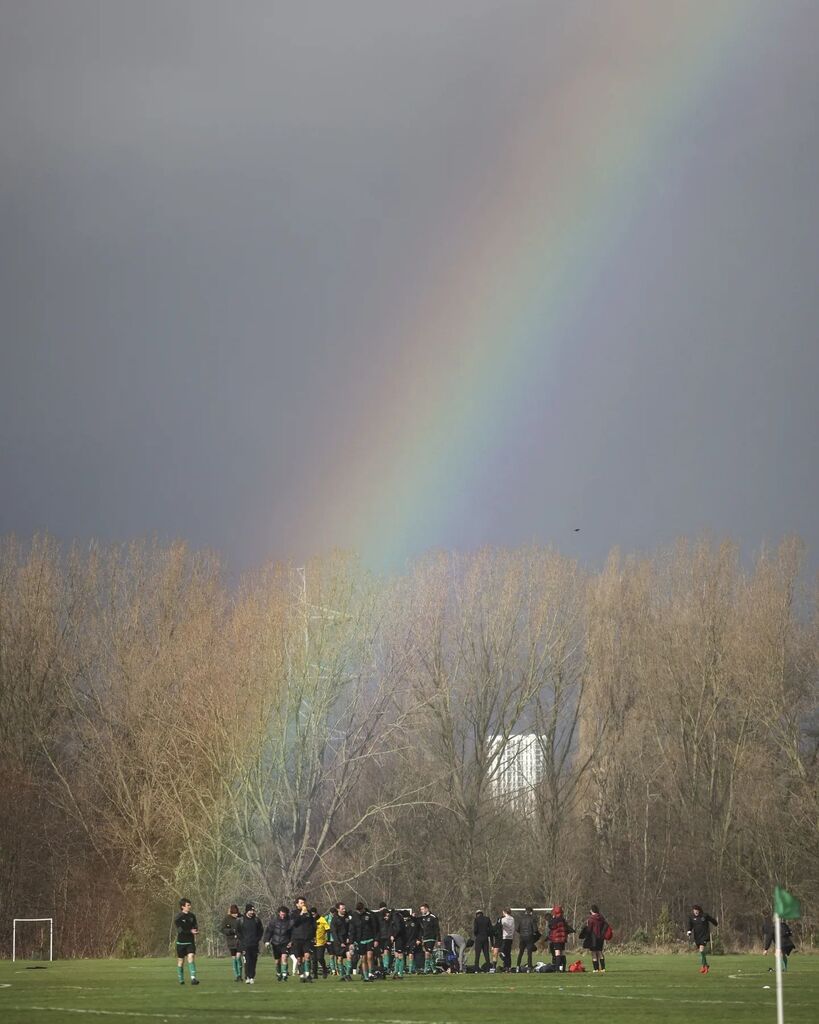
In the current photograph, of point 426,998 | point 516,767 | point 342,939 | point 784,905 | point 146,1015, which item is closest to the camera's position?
point 784,905

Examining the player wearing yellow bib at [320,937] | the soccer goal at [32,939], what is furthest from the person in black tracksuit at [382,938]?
the soccer goal at [32,939]

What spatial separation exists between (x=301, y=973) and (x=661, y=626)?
40.4 meters

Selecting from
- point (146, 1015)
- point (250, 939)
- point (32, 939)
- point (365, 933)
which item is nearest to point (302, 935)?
point (250, 939)

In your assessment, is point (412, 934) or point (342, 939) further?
point (412, 934)

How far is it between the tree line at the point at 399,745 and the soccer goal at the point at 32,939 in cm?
57

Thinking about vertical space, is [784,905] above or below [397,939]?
above

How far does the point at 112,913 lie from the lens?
199 feet

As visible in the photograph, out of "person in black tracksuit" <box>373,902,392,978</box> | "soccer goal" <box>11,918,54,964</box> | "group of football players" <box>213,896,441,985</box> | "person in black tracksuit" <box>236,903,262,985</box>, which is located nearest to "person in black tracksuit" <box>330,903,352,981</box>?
"group of football players" <box>213,896,441,985</box>

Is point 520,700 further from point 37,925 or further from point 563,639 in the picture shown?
point 37,925

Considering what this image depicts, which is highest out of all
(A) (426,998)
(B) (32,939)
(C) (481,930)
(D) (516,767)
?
(D) (516,767)

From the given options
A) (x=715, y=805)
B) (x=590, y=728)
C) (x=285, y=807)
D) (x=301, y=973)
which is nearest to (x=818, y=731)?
(x=715, y=805)

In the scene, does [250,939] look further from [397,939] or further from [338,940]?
[397,939]

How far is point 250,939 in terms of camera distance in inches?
1415

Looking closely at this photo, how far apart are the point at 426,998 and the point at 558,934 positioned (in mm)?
12196
